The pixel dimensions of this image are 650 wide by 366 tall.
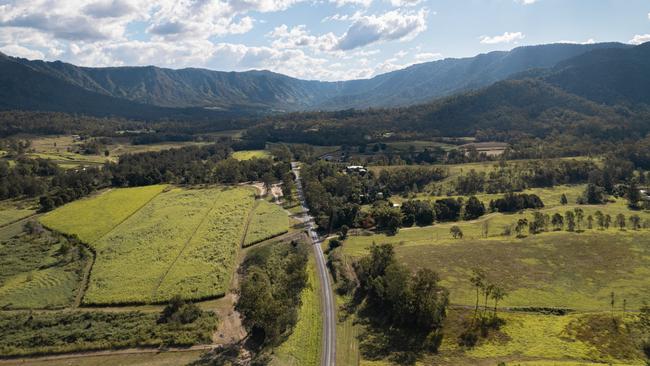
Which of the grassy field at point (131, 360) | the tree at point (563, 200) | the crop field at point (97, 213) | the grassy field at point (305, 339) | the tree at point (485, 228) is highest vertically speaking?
the crop field at point (97, 213)

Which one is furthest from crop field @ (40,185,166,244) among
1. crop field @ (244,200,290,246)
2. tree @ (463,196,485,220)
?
tree @ (463,196,485,220)

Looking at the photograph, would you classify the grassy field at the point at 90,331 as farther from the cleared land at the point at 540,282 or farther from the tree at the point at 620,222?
the tree at the point at 620,222

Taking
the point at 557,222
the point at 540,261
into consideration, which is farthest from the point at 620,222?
the point at 540,261

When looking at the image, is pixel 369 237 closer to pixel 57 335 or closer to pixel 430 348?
pixel 430 348

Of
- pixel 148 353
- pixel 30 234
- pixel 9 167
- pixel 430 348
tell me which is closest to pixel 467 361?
pixel 430 348

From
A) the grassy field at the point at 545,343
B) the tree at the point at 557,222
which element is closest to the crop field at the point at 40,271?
the grassy field at the point at 545,343

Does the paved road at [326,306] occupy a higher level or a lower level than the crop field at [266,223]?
lower

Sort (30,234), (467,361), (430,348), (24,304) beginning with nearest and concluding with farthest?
1. (467,361)
2. (430,348)
3. (24,304)
4. (30,234)
